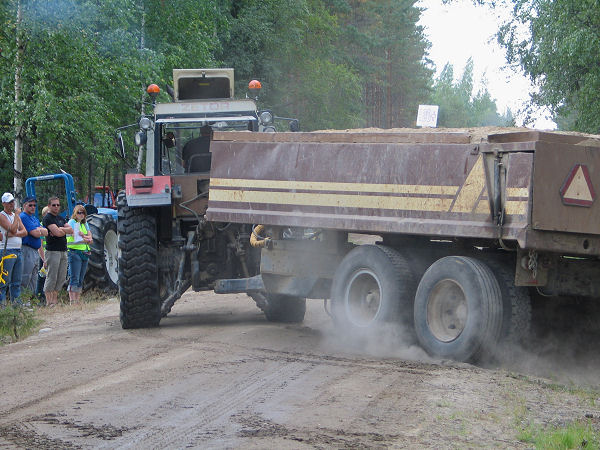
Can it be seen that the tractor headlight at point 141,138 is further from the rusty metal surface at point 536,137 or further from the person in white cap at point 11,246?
the rusty metal surface at point 536,137

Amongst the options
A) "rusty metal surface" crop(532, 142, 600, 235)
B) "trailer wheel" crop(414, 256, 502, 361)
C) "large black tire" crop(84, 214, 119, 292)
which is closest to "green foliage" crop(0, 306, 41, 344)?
"large black tire" crop(84, 214, 119, 292)

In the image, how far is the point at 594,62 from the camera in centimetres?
1962

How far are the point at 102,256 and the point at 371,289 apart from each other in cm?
761

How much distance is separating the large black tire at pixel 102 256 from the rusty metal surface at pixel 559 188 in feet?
31.5

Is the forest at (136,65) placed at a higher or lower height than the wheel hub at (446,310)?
higher

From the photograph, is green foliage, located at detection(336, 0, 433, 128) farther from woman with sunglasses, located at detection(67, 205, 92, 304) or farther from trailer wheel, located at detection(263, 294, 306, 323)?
trailer wheel, located at detection(263, 294, 306, 323)

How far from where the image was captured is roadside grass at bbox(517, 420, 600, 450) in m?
5.57

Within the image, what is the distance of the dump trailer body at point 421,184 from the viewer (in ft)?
25.3

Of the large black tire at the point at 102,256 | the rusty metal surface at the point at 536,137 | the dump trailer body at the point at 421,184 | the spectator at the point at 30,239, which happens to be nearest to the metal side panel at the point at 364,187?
the dump trailer body at the point at 421,184

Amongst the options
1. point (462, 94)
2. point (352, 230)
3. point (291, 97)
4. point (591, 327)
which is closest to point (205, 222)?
point (352, 230)

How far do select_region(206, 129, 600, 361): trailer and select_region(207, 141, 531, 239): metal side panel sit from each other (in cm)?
1

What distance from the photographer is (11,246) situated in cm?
1329

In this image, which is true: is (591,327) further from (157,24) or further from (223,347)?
(157,24)

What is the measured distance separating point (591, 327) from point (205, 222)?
15.9 ft
